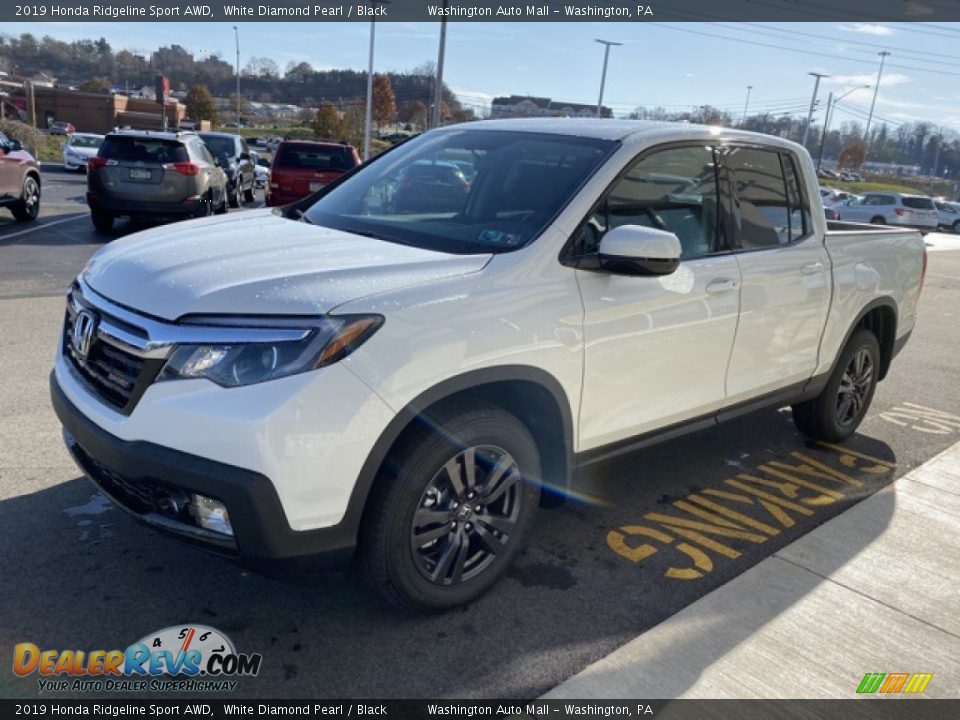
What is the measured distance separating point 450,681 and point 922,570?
8.04 ft

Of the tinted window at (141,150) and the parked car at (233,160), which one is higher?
the tinted window at (141,150)

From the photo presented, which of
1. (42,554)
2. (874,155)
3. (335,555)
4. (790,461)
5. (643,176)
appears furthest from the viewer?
(874,155)

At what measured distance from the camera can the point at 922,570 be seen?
3.86m

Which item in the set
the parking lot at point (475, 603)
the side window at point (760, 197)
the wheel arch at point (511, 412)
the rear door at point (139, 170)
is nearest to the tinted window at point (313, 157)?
the rear door at point (139, 170)

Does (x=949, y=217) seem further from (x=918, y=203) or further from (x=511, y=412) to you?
(x=511, y=412)

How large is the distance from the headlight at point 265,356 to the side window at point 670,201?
48.7 inches

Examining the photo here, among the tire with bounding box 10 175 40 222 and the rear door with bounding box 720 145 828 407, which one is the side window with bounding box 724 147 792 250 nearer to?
the rear door with bounding box 720 145 828 407

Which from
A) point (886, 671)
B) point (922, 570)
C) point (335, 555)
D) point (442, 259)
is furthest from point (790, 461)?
point (335, 555)

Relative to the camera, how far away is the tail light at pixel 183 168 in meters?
12.9

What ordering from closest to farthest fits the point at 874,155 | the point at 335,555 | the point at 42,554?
the point at 335,555 → the point at 42,554 → the point at 874,155

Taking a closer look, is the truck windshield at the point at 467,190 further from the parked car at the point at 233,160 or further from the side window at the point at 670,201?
the parked car at the point at 233,160

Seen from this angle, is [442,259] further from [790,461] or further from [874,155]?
[874,155]

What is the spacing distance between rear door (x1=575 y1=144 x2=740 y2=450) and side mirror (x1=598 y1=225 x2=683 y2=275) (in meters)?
0.12

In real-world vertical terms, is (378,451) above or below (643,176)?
below
